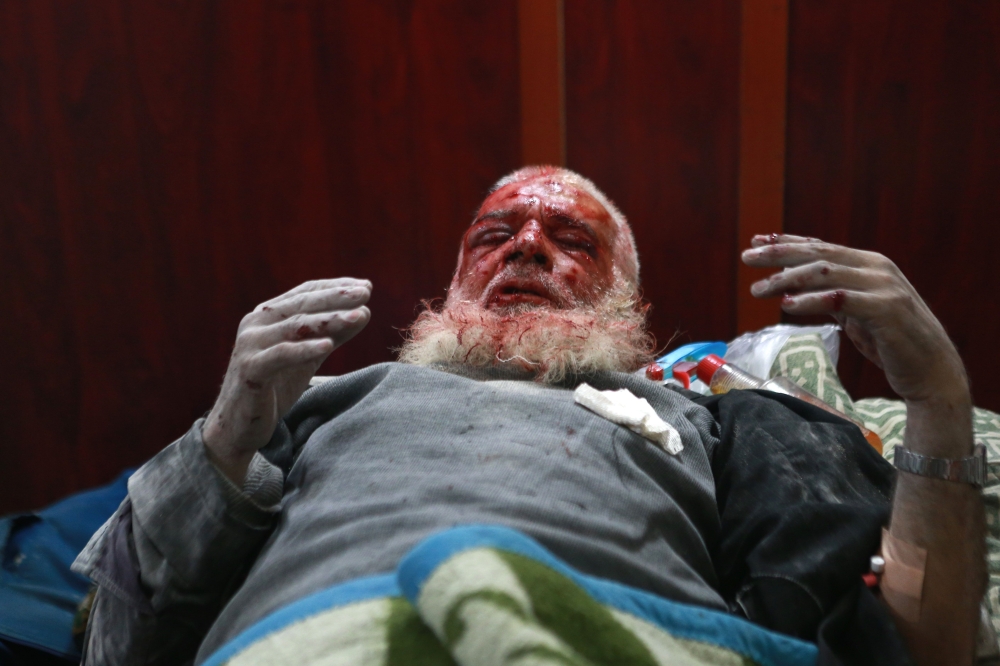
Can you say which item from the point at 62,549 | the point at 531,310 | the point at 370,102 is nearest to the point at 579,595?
the point at 531,310

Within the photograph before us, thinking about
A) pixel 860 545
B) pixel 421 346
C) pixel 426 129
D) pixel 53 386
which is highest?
pixel 426 129

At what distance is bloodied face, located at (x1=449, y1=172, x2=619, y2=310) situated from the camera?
126 cm

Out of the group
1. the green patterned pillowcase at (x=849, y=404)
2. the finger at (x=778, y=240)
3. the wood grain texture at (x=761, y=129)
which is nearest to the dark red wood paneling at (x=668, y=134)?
the wood grain texture at (x=761, y=129)

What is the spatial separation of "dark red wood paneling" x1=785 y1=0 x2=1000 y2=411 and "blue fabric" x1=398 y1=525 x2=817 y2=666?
1.41 m

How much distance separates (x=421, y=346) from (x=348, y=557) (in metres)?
0.54

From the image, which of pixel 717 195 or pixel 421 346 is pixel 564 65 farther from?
pixel 421 346

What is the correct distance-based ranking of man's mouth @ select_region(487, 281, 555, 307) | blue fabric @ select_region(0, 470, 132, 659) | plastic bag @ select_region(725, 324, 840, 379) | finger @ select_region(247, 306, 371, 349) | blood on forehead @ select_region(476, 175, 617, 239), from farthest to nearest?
plastic bag @ select_region(725, 324, 840, 379) → blood on forehead @ select_region(476, 175, 617, 239) → man's mouth @ select_region(487, 281, 555, 307) → blue fabric @ select_region(0, 470, 132, 659) → finger @ select_region(247, 306, 371, 349)

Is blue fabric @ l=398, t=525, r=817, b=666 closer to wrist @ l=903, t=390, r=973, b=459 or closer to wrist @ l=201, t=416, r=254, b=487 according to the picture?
wrist @ l=903, t=390, r=973, b=459

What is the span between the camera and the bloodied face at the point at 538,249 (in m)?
1.26

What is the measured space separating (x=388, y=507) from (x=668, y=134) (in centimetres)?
149

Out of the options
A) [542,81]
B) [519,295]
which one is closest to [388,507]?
[519,295]

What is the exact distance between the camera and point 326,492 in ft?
2.88

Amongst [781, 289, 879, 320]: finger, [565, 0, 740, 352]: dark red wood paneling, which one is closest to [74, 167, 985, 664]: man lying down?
[781, 289, 879, 320]: finger

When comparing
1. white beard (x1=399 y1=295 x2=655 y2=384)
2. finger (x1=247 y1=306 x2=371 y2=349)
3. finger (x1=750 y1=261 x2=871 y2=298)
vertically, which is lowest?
white beard (x1=399 y1=295 x2=655 y2=384)
